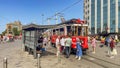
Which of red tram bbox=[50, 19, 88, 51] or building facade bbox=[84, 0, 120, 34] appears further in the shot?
building facade bbox=[84, 0, 120, 34]

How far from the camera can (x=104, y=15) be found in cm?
9088

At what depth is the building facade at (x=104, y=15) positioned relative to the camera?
86.6 metres

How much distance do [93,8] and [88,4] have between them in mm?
7456

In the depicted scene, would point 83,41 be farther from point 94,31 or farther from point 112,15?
point 94,31

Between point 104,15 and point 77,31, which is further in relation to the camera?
point 104,15

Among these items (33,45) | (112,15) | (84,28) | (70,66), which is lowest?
(70,66)

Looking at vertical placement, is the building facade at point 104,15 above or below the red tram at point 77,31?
above

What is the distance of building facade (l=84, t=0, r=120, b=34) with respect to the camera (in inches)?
3410

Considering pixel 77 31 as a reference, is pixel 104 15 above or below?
above

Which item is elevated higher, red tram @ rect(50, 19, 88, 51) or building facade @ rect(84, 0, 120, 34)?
building facade @ rect(84, 0, 120, 34)

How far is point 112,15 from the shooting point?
87812mm

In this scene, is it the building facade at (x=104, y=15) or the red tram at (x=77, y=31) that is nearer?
the red tram at (x=77, y=31)

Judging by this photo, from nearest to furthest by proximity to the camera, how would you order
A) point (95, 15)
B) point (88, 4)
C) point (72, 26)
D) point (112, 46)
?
point (112, 46)
point (72, 26)
point (95, 15)
point (88, 4)

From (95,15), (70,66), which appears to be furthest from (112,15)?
(70,66)
